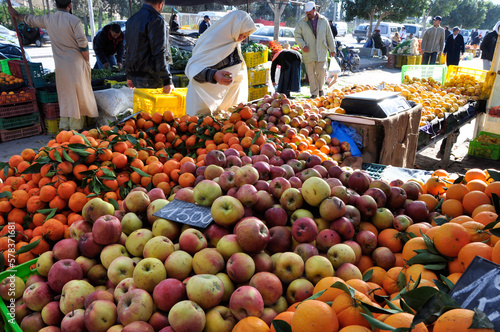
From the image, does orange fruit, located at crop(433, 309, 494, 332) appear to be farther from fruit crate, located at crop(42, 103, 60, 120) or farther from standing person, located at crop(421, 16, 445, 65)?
standing person, located at crop(421, 16, 445, 65)

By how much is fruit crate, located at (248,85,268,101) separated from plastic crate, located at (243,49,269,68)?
79 cm

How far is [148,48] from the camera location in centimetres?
468

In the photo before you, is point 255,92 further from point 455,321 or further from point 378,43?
point 378,43

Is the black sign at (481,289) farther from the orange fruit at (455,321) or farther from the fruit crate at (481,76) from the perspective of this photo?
the fruit crate at (481,76)

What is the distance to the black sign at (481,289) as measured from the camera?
110 centimetres

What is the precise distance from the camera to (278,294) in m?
1.52

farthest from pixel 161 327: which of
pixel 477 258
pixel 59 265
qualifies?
pixel 477 258

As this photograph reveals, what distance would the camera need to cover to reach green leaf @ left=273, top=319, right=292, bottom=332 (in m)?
1.24

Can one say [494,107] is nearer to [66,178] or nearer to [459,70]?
[459,70]

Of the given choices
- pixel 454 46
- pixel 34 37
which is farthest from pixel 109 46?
pixel 34 37

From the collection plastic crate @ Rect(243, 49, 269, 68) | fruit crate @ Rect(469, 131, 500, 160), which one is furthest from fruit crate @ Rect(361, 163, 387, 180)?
plastic crate @ Rect(243, 49, 269, 68)

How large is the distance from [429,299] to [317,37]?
781 centimetres

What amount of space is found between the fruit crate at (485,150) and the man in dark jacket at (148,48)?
5.65m

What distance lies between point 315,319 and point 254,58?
821 cm
